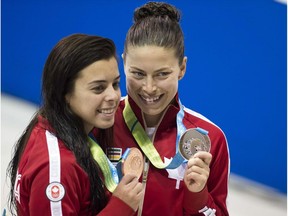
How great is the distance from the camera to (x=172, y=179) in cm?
266

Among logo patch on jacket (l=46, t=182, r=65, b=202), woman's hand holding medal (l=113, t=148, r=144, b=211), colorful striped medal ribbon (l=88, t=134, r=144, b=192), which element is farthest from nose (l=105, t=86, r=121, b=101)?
logo patch on jacket (l=46, t=182, r=65, b=202)

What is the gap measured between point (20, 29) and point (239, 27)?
2447 mm

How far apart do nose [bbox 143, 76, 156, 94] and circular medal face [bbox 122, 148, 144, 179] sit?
0.83 ft

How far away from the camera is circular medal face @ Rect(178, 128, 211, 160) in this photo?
2549mm

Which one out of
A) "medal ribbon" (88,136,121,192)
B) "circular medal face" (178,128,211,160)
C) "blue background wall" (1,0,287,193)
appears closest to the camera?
"medal ribbon" (88,136,121,192)

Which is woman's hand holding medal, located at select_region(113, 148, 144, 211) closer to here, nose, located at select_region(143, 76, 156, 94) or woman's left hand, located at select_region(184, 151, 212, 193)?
woman's left hand, located at select_region(184, 151, 212, 193)

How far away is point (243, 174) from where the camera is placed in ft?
17.9

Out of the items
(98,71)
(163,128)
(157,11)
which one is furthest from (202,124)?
(98,71)

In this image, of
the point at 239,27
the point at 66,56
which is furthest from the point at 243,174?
the point at 66,56

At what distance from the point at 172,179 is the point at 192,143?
0.71 ft

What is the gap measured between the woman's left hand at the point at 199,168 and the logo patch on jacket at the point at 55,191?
1.78ft

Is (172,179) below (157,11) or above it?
below

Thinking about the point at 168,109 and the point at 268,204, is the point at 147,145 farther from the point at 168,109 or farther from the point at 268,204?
the point at 268,204

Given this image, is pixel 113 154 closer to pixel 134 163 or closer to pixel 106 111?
pixel 134 163
